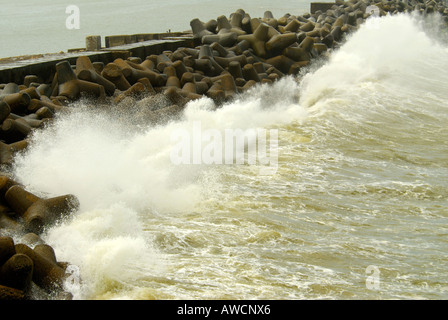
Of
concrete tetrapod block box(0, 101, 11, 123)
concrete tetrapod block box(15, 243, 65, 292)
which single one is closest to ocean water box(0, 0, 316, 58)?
concrete tetrapod block box(0, 101, 11, 123)

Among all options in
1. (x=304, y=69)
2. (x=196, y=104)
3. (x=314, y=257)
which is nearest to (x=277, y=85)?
(x=304, y=69)

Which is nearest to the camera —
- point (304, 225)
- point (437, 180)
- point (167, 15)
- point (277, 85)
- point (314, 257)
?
point (314, 257)

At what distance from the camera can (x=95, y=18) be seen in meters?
37.4

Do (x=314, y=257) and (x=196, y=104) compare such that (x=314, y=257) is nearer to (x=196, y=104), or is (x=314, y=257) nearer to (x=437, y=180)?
(x=437, y=180)

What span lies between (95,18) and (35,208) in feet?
113

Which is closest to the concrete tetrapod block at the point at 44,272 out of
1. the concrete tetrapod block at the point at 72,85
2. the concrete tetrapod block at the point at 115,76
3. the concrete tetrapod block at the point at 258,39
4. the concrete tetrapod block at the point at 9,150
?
the concrete tetrapod block at the point at 9,150

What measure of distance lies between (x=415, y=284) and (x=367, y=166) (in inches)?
115

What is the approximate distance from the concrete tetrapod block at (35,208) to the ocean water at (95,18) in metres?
20.4

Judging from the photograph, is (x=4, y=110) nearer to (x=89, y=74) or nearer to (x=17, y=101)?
(x=17, y=101)

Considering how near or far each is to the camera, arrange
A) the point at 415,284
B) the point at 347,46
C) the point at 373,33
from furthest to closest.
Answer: the point at 373,33 → the point at 347,46 → the point at 415,284

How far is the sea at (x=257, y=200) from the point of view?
13.0 ft

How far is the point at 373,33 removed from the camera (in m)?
17.2

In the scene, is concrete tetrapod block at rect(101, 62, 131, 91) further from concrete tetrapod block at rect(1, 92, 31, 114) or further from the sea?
concrete tetrapod block at rect(1, 92, 31, 114)

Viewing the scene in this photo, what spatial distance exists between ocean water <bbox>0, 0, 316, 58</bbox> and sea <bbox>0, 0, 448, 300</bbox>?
17581mm
